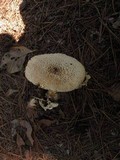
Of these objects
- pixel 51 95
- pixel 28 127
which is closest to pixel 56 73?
pixel 51 95

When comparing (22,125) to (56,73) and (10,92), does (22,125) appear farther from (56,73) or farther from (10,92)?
(56,73)

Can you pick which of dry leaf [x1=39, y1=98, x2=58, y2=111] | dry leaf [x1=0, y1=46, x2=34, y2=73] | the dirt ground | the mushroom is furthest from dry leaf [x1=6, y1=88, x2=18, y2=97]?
the mushroom

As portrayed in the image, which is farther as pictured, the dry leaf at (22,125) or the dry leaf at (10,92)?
the dry leaf at (10,92)

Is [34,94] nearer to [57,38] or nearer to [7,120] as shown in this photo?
[7,120]

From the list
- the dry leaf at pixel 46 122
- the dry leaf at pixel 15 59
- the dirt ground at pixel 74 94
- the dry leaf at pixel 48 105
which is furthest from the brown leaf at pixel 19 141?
the dry leaf at pixel 15 59

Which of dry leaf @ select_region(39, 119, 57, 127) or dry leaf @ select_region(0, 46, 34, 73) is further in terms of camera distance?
dry leaf @ select_region(0, 46, 34, 73)

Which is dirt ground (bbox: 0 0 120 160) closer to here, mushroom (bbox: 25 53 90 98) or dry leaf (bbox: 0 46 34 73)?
dry leaf (bbox: 0 46 34 73)

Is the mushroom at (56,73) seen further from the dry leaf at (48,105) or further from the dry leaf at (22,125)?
the dry leaf at (22,125)
